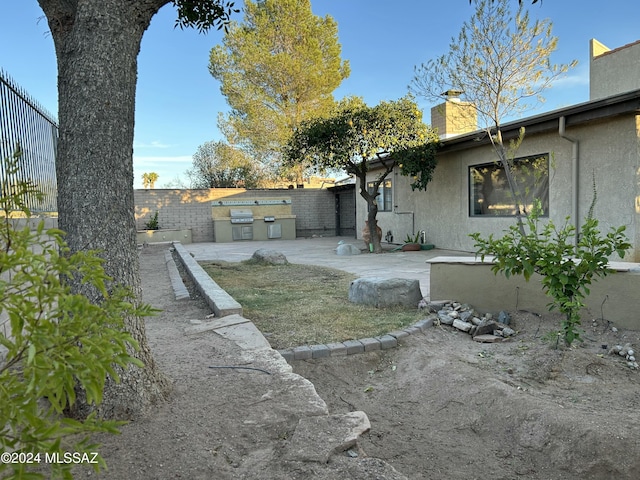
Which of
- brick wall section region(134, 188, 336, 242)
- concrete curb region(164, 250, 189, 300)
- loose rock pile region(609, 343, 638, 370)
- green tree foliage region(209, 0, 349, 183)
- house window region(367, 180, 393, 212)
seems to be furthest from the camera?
green tree foliage region(209, 0, 349, 183)

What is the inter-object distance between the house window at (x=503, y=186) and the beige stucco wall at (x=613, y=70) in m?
2.05

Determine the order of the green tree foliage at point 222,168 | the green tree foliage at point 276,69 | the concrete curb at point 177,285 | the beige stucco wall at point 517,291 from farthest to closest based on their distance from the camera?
1. the green tree foliage at point 222,168
2. the green tree foliage at point 276,69
3. the concrete curb at point 177,285
4. the beige stucco wall at point 517,291

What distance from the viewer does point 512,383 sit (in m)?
3.19

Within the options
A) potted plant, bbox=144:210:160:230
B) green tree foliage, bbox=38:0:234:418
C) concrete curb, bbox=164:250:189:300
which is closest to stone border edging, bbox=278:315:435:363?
green tree foliage, bbox=38:0:234:418

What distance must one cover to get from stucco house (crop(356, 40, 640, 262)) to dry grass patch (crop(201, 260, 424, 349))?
4.44 metres

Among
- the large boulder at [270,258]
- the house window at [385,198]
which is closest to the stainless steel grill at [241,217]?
the house window at [385,198]

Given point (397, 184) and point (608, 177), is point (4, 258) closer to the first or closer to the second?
point (608, 177)

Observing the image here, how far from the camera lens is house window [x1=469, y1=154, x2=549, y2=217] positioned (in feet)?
30.2

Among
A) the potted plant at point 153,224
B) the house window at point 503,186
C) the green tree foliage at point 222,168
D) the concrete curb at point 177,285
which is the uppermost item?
the green tree foliage at point 222,168

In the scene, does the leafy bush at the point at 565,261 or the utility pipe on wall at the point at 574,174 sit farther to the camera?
the utility pipe on wall at the point at 574,174

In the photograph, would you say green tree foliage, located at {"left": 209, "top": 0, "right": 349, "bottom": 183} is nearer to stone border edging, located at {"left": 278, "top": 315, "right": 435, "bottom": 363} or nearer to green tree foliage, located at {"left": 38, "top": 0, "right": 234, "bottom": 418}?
stone border edging, located at {"left": 278, "top": 315, "right": 435, "bottom": 363}

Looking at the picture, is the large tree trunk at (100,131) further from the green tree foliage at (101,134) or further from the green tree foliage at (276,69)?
the green tree foliage at (276,69)

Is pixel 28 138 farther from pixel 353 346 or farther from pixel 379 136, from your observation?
pixel 379 136

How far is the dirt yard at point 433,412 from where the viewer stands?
78.6 inches
